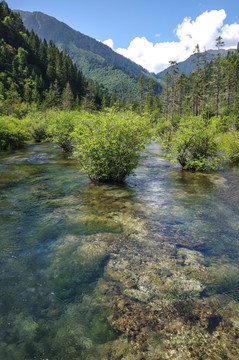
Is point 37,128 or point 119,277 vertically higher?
point 37,128

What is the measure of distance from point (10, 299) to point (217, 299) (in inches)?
174

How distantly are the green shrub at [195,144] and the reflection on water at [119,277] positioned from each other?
6.83 m

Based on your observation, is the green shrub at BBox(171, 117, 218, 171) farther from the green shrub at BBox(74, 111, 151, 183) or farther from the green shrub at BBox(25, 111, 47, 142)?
the green shrub at BBox(25, 111, 47, 142)

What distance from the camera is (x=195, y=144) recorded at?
18.0 meters

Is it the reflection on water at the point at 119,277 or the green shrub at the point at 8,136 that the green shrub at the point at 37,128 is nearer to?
the green shrub at the point at 8,136

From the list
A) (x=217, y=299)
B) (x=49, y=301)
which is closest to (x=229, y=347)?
(x=217, y=299)

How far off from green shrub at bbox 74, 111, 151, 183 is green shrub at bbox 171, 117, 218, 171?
15.7 feet

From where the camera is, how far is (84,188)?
44.8 ft

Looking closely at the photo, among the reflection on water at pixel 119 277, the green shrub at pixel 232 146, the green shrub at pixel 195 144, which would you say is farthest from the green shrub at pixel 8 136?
the green shrub at pixel 232 146

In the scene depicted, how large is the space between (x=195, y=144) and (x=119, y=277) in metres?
Result: 14.6

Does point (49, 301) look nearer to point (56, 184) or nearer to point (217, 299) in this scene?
point (217, 299)

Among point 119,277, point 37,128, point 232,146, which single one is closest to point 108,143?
point 119,277

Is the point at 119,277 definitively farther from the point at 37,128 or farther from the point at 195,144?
the point at 37,128

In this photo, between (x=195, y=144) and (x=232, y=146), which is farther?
(x=232, y=146)
